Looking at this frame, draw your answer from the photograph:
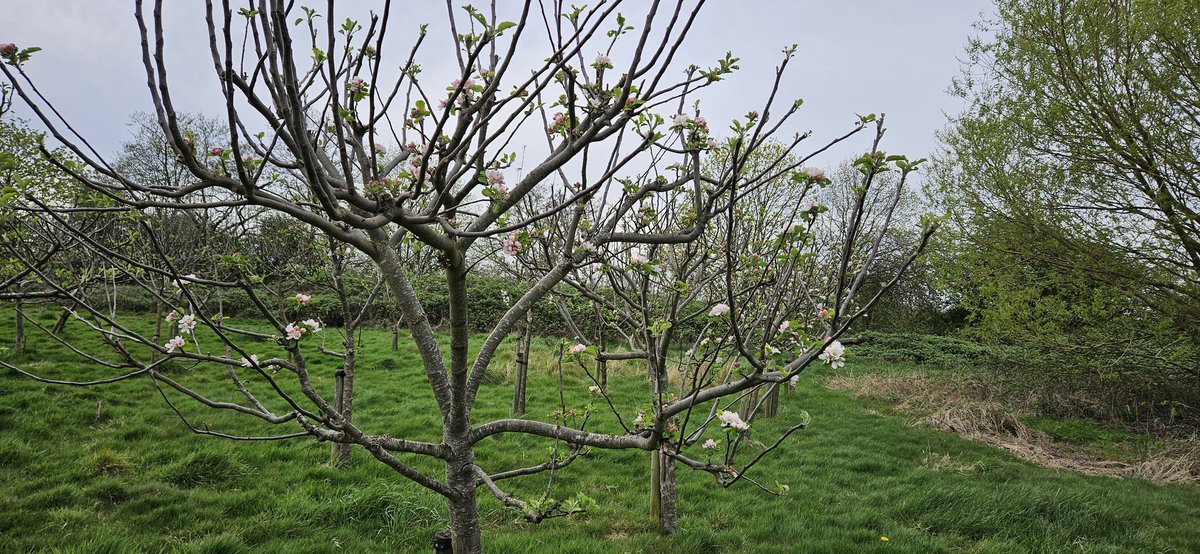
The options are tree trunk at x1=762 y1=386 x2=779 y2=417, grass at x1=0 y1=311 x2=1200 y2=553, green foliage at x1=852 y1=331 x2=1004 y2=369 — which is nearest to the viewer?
grass at x1=0 y1=311 x2=1200 y2=553

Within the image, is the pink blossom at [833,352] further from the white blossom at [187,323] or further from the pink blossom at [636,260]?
the white blossom at [187,323]

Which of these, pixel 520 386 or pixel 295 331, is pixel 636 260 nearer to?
pixel 295 331

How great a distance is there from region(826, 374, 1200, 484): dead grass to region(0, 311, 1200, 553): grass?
0.45 meters

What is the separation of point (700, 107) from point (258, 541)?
14.3 ft

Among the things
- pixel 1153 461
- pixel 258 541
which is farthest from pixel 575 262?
pixel 1153 461

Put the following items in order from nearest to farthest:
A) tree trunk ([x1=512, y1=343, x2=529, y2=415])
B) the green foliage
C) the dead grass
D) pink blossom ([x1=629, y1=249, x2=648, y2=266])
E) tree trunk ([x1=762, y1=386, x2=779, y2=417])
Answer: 1. pink blossom ([x1=629, y1=249, x2=648, y2=266])
2. the dead grass
3. tree trunk ([x1=512, y1=343, x2=529, y2=415])
4. tree trunk ([x1=762, y1=386, x2=779, y2=417])
5. the green foliage

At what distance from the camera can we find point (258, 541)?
4160mm

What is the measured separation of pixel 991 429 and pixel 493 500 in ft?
25.9

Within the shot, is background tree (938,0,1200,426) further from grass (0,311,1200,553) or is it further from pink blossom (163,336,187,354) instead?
pink blossom (163,336,187,354)

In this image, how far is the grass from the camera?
168 inches

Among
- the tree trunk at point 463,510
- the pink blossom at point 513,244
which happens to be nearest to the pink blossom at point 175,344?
the tree trunk at point 463,510

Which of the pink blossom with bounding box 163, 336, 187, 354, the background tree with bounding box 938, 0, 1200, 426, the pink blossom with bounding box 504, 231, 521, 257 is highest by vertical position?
the background tree with bounding box 938, 0, 1200, 426

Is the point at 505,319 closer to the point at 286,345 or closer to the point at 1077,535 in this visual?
the point at 286,345

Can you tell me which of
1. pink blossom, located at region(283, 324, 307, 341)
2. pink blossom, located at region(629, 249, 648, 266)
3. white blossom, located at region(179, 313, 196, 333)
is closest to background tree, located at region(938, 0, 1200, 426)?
pink blossom, located at region(629, 249, 648, 266)
